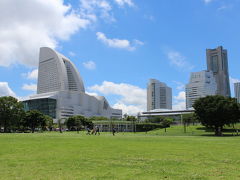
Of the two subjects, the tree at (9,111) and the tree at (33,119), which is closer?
the tree at (9,111)

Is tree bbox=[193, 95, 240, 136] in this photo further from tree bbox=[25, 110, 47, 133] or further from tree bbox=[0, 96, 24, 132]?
tree bbox=[25, 110, 47, 133]

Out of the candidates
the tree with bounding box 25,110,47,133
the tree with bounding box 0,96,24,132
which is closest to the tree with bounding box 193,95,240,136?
the tree with bounding box 0,96,24,132

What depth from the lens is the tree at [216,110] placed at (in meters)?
59.4

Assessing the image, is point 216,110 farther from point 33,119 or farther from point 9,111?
point 33,119

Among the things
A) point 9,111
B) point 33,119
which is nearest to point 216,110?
point 9,111

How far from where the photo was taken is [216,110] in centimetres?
5894

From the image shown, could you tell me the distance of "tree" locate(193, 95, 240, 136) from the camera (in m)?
59.4

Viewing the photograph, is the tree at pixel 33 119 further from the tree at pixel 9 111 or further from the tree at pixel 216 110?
the tree at pixel 216 110

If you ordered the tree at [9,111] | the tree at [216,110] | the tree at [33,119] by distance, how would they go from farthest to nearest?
the tree at [33,119] → the tree at [9,111] → the tree at [216,110]

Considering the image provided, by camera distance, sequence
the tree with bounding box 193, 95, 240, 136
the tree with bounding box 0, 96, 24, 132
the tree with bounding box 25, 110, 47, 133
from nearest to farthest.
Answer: the tree with bounding box 193, 95, 240, 136 < the tree with bounding box 0, 96, 24, 132 < the tree with bounding box 25, 110, 47, 133

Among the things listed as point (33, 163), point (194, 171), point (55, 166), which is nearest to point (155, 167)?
point (194, 171)

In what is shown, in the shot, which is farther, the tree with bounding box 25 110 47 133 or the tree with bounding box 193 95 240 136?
the tree with bounding box 25 110 47 133

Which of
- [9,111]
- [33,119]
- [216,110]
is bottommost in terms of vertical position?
[33,119]

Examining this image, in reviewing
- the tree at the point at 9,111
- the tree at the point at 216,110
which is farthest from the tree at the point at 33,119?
the tree at the point at 216,110
